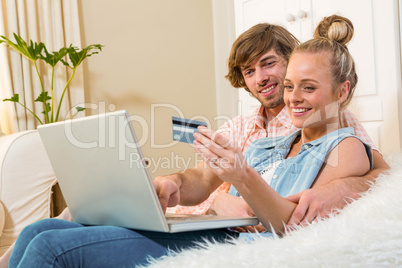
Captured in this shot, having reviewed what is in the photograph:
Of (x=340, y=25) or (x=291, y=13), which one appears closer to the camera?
(x=340, y=25)

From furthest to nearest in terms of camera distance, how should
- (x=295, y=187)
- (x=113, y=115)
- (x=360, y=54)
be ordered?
1. (x=360, y=54)
2. (x=295, y=187)
3. (x=113, y=115)

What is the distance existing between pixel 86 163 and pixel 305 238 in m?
0.44

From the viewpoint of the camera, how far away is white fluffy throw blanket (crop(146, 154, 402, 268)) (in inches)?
27.1

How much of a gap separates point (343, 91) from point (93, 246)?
2.43ft

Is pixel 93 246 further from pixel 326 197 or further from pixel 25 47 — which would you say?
pixel 25 47

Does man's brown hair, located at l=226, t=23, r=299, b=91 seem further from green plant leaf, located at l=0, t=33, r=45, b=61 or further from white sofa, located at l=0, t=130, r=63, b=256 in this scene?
green plant leaf, located at l=0, t=33, r=45, b=61

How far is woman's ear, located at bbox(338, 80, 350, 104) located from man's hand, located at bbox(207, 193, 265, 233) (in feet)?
1.23

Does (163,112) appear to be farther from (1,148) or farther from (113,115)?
(113,115)

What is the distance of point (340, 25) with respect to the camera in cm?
120

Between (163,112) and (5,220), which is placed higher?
(163,112)

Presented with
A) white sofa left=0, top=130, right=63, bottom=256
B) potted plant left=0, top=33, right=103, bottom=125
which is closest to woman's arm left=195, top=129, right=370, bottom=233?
white sofa left=0, top=130, right=63, bottom=256

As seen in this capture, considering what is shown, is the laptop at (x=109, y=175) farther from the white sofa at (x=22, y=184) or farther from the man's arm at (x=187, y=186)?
the white sofa at (x=22, y=184)

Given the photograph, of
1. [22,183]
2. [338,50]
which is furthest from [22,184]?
[338,50]

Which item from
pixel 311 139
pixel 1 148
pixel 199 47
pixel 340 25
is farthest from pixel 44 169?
pixel 199 47
